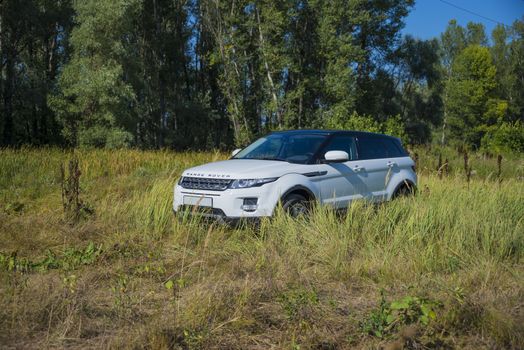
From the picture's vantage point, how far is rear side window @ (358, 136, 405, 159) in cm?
938

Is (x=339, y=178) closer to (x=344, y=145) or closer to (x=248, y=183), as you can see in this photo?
(x=344, y=145)

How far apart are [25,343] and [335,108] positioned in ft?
110

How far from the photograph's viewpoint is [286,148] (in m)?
8.87

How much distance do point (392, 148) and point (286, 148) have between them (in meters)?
2.26

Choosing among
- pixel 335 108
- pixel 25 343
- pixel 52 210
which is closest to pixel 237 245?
pixel 25 343

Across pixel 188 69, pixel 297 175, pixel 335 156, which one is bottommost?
pixel 297 175

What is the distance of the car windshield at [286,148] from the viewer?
8.56 metres

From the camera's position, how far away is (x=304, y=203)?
7918 millimetres

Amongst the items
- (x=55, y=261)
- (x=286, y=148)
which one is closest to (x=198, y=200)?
(x=286, y=148)

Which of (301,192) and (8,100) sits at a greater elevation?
(8,100)

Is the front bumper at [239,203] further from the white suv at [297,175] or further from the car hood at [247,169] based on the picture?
the car hood at [247,169]

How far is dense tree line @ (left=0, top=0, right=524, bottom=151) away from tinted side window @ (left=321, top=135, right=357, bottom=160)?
10.7m

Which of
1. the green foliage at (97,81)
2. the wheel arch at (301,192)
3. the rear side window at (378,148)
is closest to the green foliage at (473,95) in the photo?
the green foliage at (97,81)

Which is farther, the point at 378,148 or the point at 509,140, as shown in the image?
the point at 509,140
